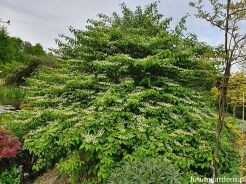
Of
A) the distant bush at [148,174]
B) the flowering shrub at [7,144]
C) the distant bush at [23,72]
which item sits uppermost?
the distant bush at [23,72]

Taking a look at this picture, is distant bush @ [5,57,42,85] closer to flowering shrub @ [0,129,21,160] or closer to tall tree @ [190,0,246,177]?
flowering shrub @ [0,129,21,160]

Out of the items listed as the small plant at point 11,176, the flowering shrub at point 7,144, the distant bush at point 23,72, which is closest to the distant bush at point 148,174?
the flowering shrub at point 7,144

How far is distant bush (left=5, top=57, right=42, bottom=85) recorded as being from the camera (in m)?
21.5

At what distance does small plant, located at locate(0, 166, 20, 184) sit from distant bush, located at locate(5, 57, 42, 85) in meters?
14.9

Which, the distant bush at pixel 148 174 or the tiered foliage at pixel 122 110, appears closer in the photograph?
the distant bush at pixel 148 174

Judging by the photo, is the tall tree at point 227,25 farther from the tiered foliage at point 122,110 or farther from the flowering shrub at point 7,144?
the flowering shrub at point 7,144

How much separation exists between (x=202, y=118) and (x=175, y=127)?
0.59 metres

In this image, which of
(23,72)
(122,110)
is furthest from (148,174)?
(23,72)

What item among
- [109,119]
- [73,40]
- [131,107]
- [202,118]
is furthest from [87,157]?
[73,40]

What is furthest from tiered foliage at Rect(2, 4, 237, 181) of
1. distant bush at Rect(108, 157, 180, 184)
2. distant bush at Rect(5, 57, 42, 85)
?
distant bush at Rect(5, 57, 42, 85)

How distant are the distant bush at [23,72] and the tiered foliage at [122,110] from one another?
14.3 metres

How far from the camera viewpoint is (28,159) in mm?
7496

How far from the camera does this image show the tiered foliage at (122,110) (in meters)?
5.19

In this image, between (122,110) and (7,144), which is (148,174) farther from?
(7,144)
